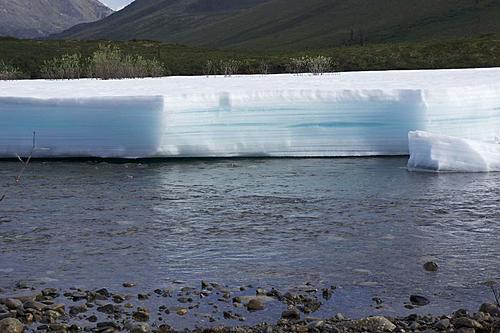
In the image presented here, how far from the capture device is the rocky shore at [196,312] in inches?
206

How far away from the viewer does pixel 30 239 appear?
25.0 ft

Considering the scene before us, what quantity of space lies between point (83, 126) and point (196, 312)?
23.1ft

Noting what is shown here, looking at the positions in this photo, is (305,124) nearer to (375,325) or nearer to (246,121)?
(246,121)

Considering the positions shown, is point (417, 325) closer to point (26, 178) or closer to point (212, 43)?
point (26, 178)

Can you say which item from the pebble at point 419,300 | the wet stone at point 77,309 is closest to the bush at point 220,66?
the pebble at point 419,300

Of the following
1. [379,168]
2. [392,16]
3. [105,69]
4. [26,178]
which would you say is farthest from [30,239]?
[392,16]

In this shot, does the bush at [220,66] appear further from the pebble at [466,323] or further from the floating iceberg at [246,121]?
the pebble at [466,323]

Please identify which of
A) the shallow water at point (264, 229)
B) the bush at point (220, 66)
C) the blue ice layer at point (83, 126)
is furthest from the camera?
the bush at point (220, 66)

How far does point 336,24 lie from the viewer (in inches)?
4606

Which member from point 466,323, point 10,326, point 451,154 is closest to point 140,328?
point 10,326

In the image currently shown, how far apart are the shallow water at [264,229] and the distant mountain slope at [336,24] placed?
8088 centimetres

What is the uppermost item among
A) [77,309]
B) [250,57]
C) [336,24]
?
[336,24]

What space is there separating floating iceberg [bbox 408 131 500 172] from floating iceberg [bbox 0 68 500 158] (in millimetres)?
1234

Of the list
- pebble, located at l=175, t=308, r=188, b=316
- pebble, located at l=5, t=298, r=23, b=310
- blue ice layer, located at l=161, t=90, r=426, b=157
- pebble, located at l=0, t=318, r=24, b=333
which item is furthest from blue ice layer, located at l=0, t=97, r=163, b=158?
pebble, located at l=0, t=318, r=24, b=333
